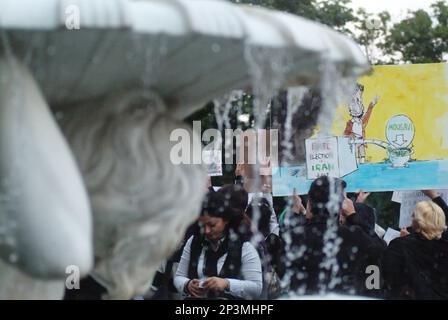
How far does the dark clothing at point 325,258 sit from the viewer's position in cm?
482

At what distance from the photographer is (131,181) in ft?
7.83

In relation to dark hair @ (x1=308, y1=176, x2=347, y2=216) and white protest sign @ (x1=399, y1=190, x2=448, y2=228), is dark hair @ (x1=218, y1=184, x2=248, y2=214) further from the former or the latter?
white protest sign @ (x1=399, y1=190, x2=448, y2=228)

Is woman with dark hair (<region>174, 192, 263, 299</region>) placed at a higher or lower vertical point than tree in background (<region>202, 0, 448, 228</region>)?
lower

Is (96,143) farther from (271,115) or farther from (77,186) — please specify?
(271,115)

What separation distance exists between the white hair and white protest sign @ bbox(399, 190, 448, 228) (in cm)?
413

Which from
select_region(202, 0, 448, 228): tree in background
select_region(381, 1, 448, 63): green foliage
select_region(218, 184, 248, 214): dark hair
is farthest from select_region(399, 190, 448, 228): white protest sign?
select_region(381, 1, 448, 63): green foliage

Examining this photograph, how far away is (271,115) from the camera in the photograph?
6.21 metres

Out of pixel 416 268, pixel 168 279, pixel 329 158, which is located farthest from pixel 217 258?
pixel 329 158

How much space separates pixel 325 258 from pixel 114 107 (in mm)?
2584

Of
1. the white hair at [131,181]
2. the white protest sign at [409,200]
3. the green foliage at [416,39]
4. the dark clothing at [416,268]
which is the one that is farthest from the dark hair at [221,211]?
the green foliage at [416,39]

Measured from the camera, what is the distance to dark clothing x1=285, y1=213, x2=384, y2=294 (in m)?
4.82
